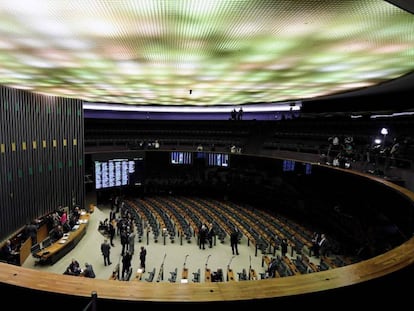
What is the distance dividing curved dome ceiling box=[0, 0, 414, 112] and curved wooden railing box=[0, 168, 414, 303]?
3177 mm

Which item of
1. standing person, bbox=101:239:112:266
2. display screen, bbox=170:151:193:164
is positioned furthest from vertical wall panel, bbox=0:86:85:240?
display screen, bbox=170:151:193:164

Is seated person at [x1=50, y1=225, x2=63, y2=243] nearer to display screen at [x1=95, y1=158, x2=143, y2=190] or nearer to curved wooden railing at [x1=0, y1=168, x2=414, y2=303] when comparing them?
display screen at [x1=95, y1=158, x2=143, y2=190]

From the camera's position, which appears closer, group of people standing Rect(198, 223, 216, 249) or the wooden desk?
the wooden desk

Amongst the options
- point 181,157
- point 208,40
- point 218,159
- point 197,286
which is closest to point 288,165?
point 218,159

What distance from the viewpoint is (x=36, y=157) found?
502 inches

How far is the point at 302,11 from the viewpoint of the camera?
3.70m

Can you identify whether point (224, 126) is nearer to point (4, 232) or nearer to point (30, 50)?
point (4, 232)

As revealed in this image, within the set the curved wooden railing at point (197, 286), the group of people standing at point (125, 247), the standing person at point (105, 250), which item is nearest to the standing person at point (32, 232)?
the group of people standing at point (125, 247)

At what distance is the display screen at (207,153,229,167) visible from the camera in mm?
20875

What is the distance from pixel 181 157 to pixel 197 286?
19252 millimetres

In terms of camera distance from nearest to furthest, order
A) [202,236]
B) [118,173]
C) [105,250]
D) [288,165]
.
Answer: [105,250] → [202,236] → [288,165] → [118,173]

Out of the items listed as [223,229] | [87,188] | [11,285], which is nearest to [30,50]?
[11,285]

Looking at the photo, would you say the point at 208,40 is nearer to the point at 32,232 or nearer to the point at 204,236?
the point at 204,236

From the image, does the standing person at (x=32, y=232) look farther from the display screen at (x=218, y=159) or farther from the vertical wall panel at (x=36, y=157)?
the display screen at (x=218, y=159)
